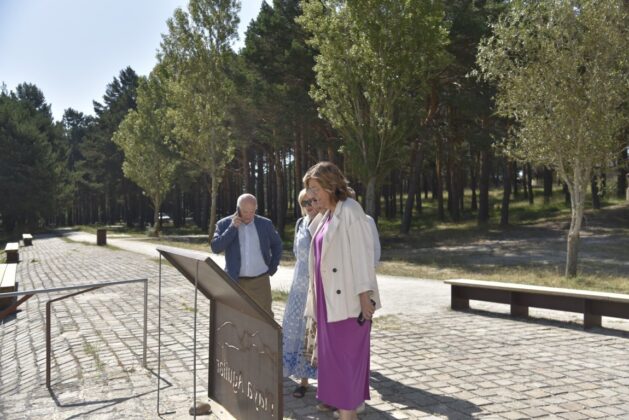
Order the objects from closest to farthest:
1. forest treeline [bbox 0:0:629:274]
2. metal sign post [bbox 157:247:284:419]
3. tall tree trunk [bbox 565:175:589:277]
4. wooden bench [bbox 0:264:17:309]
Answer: metal sign post [bbox 157:247:284:419] < wooden bench [bbox 0:264:17:309] < forest treeline [bbox 0:0:629:274] < tall tree trunk [bbox 565:175:589:277]

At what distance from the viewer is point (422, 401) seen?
4723 mm

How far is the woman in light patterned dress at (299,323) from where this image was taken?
4891 millimetres

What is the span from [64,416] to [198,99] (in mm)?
27883

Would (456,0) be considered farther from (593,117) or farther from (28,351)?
(28,351)

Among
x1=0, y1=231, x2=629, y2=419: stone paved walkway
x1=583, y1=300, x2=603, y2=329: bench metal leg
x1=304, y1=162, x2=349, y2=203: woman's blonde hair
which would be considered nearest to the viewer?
x1=304, y1=162, x2=349, y2=203: woman's blonde hair

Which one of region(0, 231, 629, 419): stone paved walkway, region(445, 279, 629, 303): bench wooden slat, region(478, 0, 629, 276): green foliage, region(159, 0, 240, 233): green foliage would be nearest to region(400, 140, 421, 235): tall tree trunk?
region(159, 0, 240, 233): green foliage

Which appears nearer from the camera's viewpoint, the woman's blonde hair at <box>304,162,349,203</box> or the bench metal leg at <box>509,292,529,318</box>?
the woman's blonde hair at <box>304,162,349,203</box>

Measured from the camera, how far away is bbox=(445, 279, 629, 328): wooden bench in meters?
7.49

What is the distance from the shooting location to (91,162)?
66938 mm

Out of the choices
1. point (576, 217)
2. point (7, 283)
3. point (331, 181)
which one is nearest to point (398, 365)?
point (331, 181)

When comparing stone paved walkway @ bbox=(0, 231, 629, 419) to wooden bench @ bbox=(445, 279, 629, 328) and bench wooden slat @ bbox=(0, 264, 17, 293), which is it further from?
bench wooden slat @ bbox=(0, 264, 17, 293)

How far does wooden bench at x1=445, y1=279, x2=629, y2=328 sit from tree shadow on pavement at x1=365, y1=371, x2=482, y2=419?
3803 mm

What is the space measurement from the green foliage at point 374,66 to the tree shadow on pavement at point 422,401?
18972 mm

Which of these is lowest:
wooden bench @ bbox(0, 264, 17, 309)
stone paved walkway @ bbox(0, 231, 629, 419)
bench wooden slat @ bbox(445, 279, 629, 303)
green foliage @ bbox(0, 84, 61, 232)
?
stone paved walkway @ bbox(0, 231, 629, 419)
